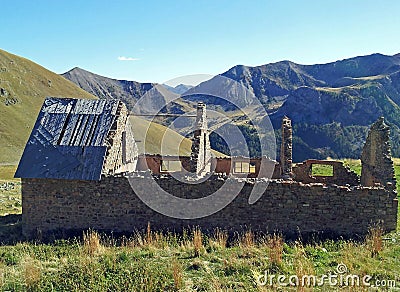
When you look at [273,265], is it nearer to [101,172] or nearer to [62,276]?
[62,276]

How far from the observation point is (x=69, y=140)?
617 inches

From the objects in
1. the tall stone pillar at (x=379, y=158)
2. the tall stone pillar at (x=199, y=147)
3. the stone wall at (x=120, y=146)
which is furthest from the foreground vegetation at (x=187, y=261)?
the tall stone pillar at (x=199, y=147)

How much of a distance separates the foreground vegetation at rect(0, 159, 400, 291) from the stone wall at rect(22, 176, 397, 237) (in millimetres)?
584

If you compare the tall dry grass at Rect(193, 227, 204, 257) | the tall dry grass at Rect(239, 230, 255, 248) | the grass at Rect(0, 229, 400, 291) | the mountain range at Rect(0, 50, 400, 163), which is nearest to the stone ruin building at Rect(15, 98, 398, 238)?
the tall dry grass at Rect(239, 230, 255, 248)

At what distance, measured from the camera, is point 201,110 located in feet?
63.1

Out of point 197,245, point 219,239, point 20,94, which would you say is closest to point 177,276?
point 197,245

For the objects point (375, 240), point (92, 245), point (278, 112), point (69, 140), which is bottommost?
point (92, 245)

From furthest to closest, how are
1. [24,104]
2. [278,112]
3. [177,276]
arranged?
[278,112]
[24,104]
[177,276]

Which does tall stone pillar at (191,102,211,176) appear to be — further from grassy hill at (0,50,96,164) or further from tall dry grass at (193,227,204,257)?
grassy hill at (0,50,96,164)

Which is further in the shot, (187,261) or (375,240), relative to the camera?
(375,240)

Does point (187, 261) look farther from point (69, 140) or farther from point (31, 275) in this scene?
point (69, 140)

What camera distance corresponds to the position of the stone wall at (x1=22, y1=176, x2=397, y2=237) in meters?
13.0

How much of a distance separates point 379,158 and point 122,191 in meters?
10.9

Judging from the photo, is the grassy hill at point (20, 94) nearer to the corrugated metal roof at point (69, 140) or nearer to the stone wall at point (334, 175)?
the corrugated metal roof at point (69, 140)
